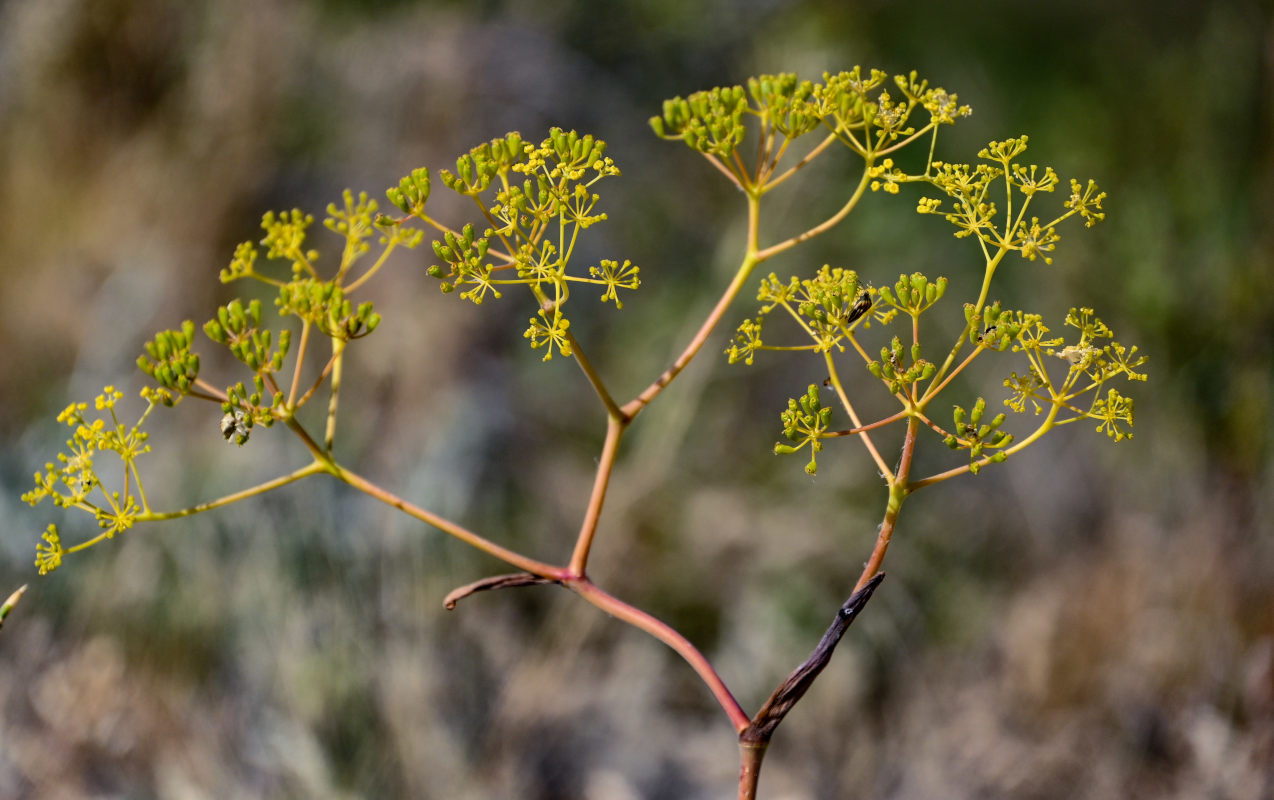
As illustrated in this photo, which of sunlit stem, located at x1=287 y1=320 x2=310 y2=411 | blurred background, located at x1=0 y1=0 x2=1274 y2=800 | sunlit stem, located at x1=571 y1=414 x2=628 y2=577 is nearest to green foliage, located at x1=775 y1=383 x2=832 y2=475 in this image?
sunlit stem, located at x1=571 y1=414 x2=628 y2=577

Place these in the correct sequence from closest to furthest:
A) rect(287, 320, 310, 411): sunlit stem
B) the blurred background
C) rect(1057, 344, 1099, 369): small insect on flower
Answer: rect(287, 320, 310, 411): sunlit stem → rect(1057, 344, 1099, 369): small insect on flower → the blurred background

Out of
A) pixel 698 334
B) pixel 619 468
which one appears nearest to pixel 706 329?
pixel 698 334

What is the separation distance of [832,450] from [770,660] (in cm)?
107

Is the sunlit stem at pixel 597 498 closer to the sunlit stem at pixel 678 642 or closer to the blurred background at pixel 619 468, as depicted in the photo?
the sunlit stem at pixel 678 642

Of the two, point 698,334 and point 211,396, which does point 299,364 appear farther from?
point 698,334

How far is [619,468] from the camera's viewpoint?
3199 mm

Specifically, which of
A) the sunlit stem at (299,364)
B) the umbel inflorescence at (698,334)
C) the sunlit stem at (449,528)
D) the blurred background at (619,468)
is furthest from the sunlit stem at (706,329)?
the blurred background at (619,468)

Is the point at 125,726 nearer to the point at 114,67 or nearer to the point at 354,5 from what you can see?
the point at 114,67

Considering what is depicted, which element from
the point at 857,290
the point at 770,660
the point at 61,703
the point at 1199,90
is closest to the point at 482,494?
the point at 770,660

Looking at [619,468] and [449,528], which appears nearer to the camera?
[449,528]

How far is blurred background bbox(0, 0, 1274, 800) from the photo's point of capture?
2.21 m

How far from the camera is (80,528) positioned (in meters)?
2.74

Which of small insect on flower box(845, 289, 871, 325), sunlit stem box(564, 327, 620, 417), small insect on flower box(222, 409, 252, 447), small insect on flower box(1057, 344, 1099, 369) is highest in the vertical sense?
small insect on flower box(845, 289, 871, 325)

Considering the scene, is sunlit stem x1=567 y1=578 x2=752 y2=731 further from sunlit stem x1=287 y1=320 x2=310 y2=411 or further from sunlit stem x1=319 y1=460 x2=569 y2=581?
sunlit stem x1=287 y1=320 x2=310 y2=411
